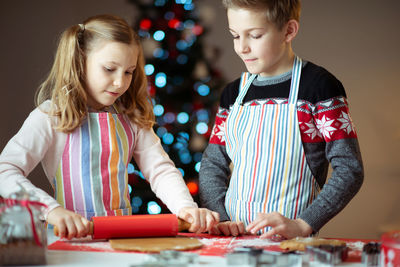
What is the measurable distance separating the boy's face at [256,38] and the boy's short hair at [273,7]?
0.01m

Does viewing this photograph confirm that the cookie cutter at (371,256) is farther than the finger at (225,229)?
No

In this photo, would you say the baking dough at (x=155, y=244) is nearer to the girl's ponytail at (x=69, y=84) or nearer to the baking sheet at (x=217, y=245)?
the baking sheet at (x=217, y=245)

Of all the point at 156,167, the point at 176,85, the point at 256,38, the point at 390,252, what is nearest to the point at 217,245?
the point at 390,252

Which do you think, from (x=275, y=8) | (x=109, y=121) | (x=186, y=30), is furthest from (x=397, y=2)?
(x=109, y=121)

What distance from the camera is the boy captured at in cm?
137

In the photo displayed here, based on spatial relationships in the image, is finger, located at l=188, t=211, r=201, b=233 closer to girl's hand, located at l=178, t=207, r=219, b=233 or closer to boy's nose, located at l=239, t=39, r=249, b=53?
girl's hand, located at l=178, t=207, r=219, b=233

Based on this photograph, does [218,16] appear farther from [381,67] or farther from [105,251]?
[105,251]

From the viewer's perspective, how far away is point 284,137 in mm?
1448

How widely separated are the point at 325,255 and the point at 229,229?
1.23ft

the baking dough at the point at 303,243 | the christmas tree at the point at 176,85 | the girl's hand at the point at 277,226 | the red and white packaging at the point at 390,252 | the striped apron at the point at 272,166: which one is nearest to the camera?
the red and white packaging at the point at 390,252

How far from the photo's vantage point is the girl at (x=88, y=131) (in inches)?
57.4

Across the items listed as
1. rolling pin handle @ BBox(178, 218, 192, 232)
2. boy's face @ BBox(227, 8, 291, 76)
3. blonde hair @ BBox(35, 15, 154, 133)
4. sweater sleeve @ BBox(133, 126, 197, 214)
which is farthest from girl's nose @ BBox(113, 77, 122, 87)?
rolling pin handle @ BBox(178, 218, 192, 232)

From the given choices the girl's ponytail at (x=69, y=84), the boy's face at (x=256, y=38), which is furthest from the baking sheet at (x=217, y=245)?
the boy's face at (x=256, y=38)

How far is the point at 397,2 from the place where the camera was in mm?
3793
